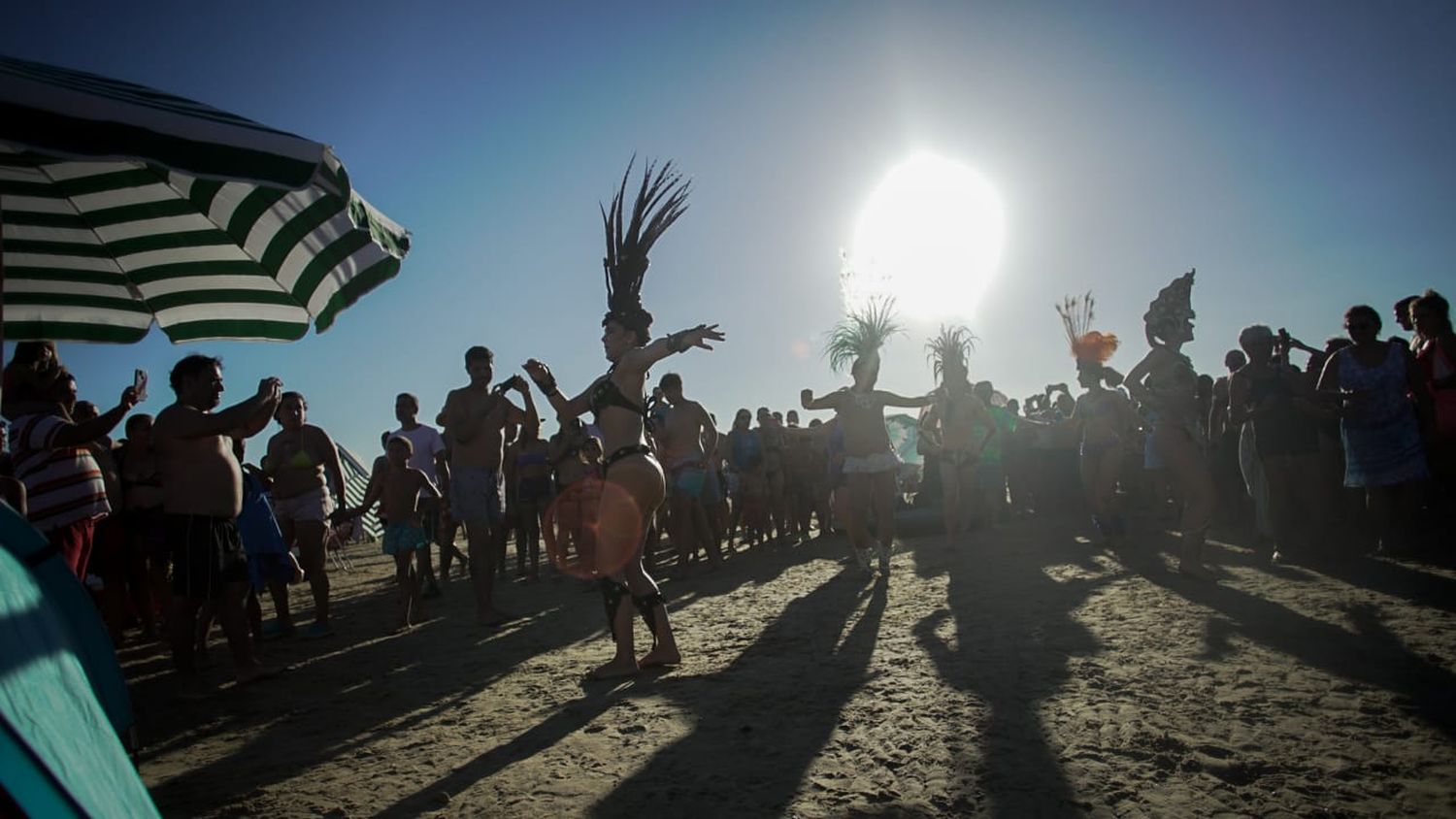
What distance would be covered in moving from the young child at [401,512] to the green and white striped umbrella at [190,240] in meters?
1.79

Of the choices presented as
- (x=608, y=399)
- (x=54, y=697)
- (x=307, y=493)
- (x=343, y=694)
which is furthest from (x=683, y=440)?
(x=54, y=697)

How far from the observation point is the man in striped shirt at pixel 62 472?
13.4 feet

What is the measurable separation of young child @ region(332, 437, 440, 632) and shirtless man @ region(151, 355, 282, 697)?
1647 mm

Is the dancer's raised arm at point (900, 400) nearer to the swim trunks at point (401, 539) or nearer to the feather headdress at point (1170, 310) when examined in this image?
the feather headdress at point (1170, 310)

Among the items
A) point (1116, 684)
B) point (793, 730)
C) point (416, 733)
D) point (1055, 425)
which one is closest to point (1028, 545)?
point (1055, 425)

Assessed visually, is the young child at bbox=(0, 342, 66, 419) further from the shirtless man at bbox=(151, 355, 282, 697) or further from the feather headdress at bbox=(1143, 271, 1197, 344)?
the feather headdress at bbox=(1143, 271, 1197, 344)

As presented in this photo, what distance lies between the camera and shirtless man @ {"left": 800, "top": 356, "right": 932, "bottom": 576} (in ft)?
23.6

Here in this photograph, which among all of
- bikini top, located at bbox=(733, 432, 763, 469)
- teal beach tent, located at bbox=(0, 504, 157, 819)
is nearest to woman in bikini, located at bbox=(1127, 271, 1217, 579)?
bikini top, located at bbox=(733, 432, 763, 469)

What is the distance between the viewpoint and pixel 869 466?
7.24m

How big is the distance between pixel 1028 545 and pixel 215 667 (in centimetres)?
778

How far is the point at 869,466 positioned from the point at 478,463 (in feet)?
12.0

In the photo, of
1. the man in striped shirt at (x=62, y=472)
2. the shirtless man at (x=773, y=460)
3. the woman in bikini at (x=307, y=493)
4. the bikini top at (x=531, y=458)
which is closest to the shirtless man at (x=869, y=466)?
the bikini top at (x=531, y=458)

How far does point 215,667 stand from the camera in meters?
5.04

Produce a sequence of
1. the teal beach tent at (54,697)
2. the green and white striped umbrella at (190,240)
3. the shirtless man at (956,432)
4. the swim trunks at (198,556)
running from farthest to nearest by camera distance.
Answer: the shirtless man at (956,432) < the swim trunks at (198,556) < the green and white striped umbrella at (190,240) < the teal beach tent at (54,697)
